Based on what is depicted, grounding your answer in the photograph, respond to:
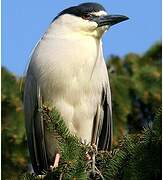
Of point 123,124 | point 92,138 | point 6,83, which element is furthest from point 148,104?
point 92,138

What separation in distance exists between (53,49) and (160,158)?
A: 72.8 inches

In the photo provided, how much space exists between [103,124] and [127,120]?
1.64 meters

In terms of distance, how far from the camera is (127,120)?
6.13 metres

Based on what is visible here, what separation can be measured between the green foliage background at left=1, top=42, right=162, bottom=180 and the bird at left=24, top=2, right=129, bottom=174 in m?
0.37

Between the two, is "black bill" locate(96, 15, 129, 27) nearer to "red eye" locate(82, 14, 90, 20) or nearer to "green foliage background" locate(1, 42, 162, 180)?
"red eye" locate(82, 14, 90, 20)

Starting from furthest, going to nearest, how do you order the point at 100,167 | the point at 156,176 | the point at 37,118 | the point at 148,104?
the point at 148,104
the point at 37,118
the point at 100,167
the point at 156,176

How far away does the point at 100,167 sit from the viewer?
303cm

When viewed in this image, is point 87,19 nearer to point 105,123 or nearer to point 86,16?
point 86,16

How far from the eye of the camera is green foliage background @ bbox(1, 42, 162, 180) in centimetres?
275

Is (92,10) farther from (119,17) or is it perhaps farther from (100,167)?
(100,167)

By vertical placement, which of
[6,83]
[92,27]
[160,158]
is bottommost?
[6,83]

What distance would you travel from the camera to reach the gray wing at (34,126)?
14.1ft

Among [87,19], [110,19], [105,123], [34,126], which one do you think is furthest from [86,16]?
[34,126]

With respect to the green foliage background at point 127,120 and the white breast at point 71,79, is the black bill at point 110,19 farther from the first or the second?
the green foliage background at point 127,120
